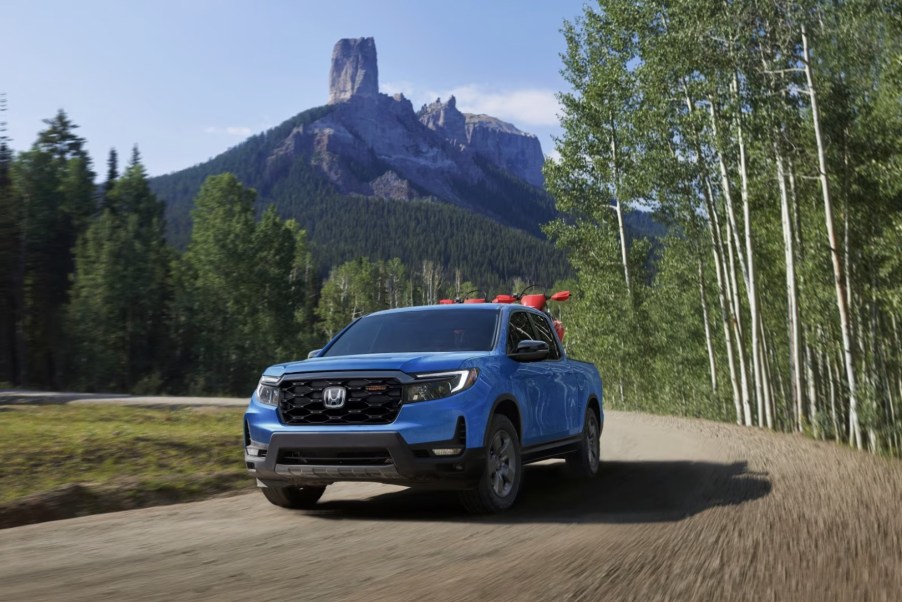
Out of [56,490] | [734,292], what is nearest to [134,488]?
[56,490]

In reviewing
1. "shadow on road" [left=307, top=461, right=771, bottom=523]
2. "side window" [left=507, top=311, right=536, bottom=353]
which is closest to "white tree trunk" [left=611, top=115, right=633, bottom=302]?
"shadow on road" [left=307, top=461, right=771, bottom=523]

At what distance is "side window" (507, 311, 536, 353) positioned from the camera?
29.3 ft

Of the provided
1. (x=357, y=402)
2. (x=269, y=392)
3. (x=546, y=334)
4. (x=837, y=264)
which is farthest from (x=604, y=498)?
(x=837, y=264)

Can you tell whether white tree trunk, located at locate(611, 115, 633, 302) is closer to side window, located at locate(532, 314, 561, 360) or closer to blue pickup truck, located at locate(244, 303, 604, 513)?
side window, located at locate(532, 314, 561, 360)

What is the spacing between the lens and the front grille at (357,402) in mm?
7344

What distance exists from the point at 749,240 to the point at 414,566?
778 inches

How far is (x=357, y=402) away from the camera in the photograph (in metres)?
7.39

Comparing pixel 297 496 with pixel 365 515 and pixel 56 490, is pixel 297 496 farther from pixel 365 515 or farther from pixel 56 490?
pixel 56 490

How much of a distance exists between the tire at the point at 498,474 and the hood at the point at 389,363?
2.05 ft

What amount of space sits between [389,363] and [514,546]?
6.66 ft

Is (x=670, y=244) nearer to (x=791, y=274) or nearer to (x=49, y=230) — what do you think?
(x=791, y=274)

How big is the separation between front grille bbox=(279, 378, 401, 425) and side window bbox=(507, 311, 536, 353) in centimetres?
175

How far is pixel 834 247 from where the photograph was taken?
61.8ft

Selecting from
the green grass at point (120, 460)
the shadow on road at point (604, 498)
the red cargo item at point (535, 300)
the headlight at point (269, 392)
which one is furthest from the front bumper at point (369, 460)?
the red cargo item at point (535, 300)
